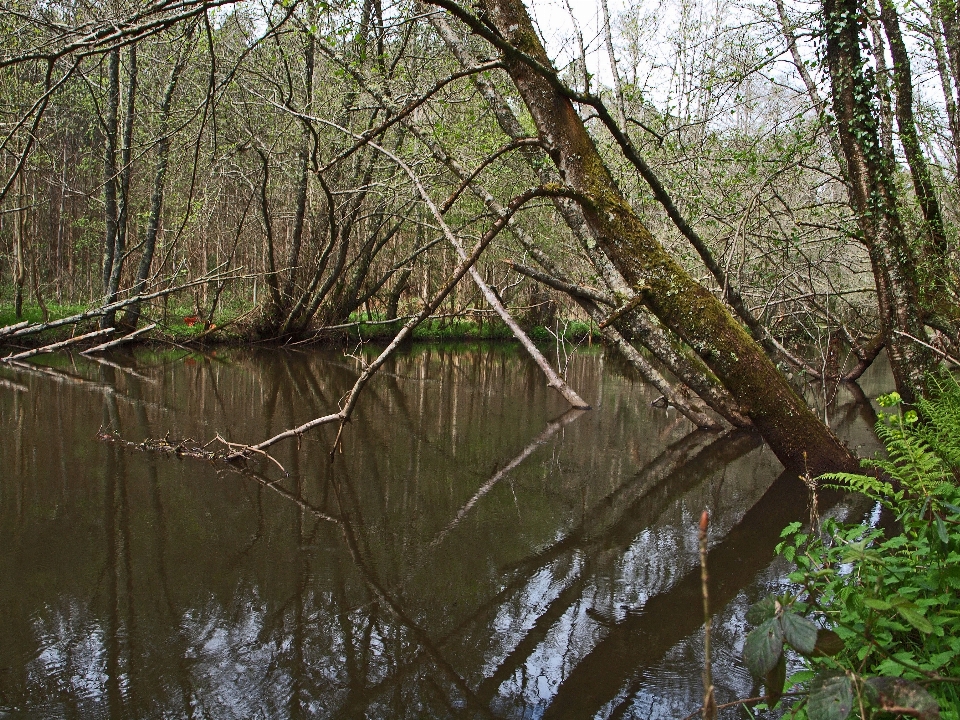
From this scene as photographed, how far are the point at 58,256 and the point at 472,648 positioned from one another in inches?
900

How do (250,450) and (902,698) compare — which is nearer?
(902,698)

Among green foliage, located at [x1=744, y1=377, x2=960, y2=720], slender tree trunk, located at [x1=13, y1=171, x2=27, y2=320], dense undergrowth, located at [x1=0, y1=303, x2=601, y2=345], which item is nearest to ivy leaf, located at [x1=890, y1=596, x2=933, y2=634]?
green foliage, located at [x1=744, y1=377, x2=960, y2=720]

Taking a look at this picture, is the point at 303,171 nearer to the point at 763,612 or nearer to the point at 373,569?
the point at 373,569

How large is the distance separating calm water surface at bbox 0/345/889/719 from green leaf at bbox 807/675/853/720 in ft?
2.95

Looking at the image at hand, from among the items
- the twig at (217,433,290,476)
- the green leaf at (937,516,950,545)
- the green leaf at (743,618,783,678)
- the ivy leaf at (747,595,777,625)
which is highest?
the green leaf at (937,516,950,545)

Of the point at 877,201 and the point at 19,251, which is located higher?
the point at 19,251

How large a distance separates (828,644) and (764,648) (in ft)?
4.03

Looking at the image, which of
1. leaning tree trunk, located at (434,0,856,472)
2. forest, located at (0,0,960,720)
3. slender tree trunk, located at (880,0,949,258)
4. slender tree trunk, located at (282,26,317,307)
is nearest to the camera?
forest, located at (0,0,960,720)

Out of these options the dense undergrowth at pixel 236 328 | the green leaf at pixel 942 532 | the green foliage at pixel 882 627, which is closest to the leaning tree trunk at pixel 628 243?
the green foliage at pixel 882 627

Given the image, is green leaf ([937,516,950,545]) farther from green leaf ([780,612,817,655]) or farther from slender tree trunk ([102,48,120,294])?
slender tree trunk ([102,48,120,294])

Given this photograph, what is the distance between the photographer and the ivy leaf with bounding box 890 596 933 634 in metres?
1.92

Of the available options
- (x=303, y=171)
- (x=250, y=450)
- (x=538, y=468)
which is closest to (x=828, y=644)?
(x=538, y=468)

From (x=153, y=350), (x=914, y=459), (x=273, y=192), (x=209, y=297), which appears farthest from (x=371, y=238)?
(x=914, y=459)

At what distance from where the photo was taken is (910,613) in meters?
1.96
